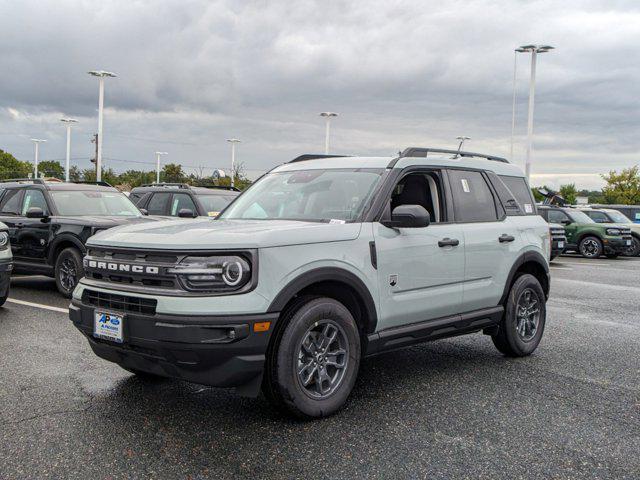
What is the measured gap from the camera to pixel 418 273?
498cm

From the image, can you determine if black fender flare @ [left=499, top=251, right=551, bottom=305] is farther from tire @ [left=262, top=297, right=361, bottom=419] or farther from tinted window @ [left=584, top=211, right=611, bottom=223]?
tinted window @ [left=584, top=211, right=611, bottom=223]

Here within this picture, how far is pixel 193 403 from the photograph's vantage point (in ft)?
15.2

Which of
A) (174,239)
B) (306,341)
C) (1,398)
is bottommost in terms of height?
(1,398)

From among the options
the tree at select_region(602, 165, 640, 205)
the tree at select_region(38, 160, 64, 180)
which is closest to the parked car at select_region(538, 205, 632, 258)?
the tree at select_region(602, 165, 640, 205)

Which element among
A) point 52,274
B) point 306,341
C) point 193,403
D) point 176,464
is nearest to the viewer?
point 176,464

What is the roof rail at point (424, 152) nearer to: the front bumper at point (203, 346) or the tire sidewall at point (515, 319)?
the tire sidewall at point (515, 319)

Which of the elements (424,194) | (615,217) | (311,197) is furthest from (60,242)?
(615,217)

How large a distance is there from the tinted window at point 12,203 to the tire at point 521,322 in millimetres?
8207

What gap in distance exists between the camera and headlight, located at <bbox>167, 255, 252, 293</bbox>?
3.88 metres

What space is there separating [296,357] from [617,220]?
2157 cm

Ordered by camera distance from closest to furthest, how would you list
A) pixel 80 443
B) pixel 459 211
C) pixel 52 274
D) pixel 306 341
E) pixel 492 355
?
pixel 80 443, pixel 306 341, pixel 459 211, pixel 492 355, pixel 52 274

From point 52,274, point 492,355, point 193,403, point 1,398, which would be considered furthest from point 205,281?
point 52,274

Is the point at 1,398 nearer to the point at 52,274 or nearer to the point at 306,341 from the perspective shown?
the point at 306,341

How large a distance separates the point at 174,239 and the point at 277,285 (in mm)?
712
